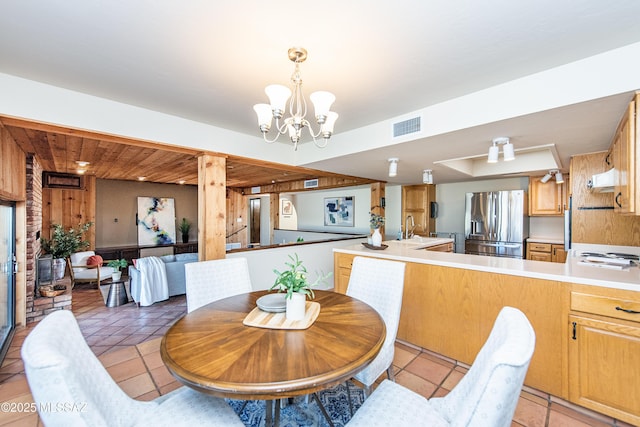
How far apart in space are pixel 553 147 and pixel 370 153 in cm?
190

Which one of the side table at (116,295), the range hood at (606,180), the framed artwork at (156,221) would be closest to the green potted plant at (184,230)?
the framed artwork at (156,221)

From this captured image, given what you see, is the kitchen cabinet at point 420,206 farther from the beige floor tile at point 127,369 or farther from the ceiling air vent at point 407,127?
the beige floor tile at point 127,369

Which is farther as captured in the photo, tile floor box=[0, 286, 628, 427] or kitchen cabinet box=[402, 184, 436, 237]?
kitchen cabinet box=[402, 184, 436, 237]

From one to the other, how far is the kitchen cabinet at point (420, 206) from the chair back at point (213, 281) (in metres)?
4.65

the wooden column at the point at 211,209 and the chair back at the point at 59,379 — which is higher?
the wooden column at the point at 211,209

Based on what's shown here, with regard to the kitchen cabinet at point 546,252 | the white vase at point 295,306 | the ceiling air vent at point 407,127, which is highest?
the ceiling air vent at point 407,127

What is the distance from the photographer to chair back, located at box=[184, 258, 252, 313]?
2.01 meters

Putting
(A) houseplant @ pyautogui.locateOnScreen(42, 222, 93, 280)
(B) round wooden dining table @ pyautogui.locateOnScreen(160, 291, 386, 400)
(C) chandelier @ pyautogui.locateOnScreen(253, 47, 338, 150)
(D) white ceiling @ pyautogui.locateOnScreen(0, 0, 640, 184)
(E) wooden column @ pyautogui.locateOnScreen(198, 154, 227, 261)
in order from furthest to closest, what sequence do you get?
(A) houseplant @ pyautogui.locateOnScreen(42, 222, 93, 280), (E) wooden column @ pyautogui.locateOnScreen(198, 154, 227, 261), (C) chandelier @ pyautogui.locateOnScreen(253, 47, 338, 150), (D) white ceiling @ pyautogui.locateOnScreen(0, 0, 640, 184), (B) round wooden dining table @ pyautogui.locateOnScreen(160, 291, 386, 400)

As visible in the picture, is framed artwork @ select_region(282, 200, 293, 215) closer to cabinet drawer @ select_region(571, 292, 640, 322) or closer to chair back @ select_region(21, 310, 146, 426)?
cabinet drawer @ select_region(571, 292, 640, 322)

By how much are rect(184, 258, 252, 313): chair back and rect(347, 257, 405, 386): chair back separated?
0.92 metres

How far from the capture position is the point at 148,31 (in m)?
1.50

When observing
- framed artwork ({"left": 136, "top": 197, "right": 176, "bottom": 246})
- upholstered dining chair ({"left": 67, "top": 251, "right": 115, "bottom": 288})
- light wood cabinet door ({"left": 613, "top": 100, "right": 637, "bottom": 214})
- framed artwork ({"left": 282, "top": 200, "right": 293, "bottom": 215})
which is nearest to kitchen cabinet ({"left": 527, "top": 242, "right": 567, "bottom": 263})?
light wood cabinet door ({"left": 613, "top": 100, "right": 637, "bottom": 214})

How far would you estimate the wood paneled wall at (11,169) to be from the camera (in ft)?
7.67

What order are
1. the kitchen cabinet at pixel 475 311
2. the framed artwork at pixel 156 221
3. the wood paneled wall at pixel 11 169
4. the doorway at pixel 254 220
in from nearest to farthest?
the kitchen cabinet at pixel 475 311
the wood paneled wall at pixel 11 169
the framed artwork at pixel 156 221
the doorway at pixel 254 220
